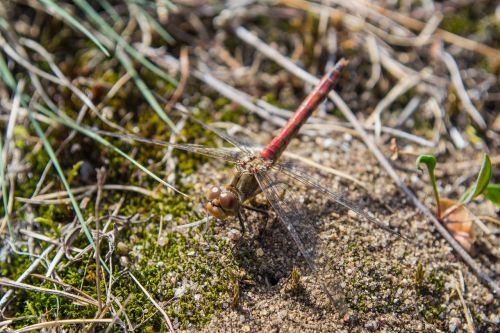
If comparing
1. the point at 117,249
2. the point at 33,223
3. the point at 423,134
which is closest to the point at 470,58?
the point at 423,134

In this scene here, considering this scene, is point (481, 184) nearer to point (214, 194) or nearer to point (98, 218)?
point (214, 194)

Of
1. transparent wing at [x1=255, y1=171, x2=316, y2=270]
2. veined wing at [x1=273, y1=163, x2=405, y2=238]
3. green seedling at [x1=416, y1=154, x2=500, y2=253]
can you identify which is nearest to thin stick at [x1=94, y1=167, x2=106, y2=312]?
transparent wing at [x1=255, y1=171, x2=316, y2=270]

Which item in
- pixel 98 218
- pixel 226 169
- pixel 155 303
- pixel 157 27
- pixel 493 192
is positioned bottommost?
pixel 155 303

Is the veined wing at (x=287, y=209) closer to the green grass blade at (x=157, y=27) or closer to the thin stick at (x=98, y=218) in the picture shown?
the thin stick at (x=98, y=218)

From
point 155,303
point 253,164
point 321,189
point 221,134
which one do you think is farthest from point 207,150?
point 155,303

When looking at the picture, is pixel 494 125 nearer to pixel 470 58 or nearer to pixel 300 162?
pixel 470 58

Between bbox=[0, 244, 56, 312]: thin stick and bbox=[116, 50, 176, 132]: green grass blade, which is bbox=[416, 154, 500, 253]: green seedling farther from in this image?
Result: bbox=[0, 244, 56, 312]: thin stick

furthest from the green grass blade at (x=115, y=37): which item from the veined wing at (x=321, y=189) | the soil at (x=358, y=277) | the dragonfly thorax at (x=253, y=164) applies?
the soil at (x=358, y=277)
